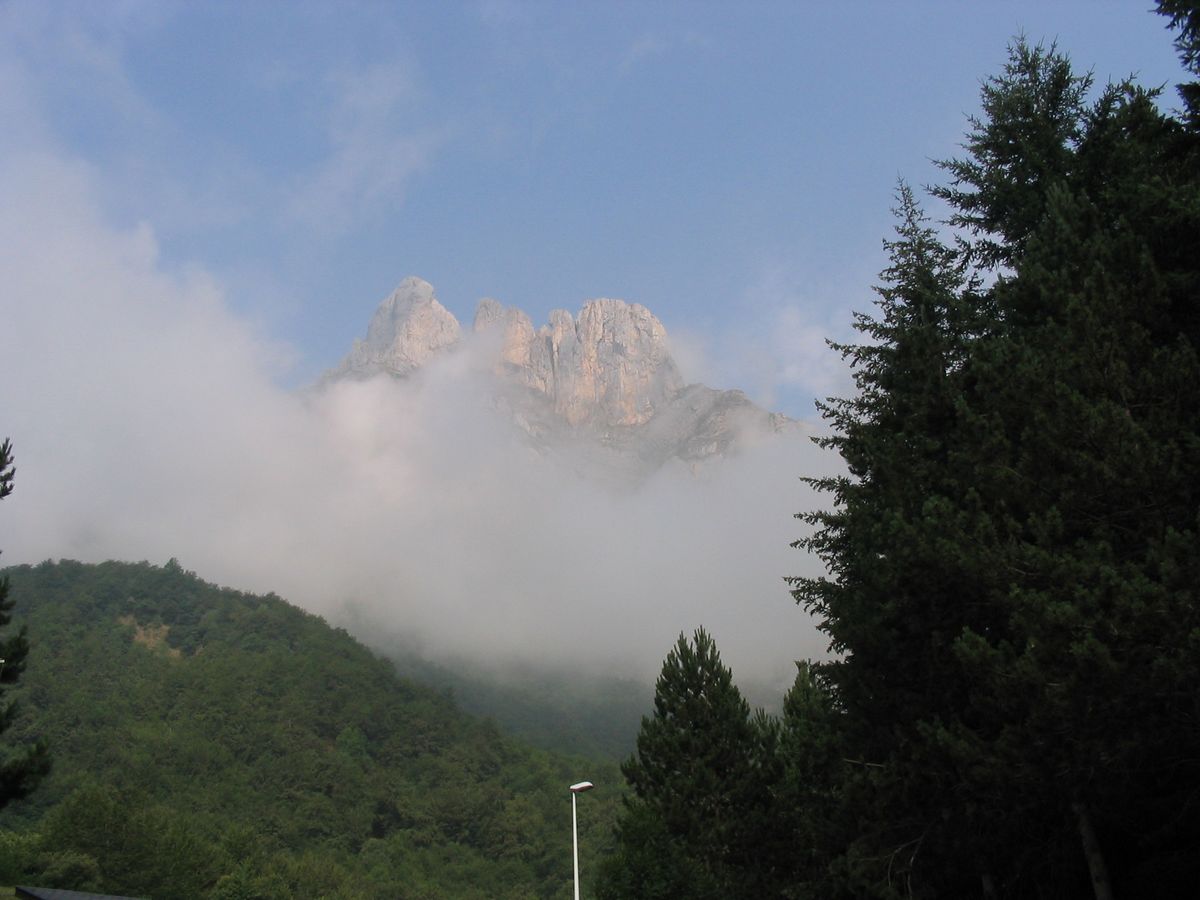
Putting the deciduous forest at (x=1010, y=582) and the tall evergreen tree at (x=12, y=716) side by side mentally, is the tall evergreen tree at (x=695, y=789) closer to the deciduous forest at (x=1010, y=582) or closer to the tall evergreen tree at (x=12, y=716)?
the deciduous forest at (x=1010, y=582)

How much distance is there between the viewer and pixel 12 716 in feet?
72.0

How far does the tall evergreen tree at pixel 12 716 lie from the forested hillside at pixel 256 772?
35053mm

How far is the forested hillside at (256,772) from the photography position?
64.1 meters

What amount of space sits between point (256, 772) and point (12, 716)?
295ft

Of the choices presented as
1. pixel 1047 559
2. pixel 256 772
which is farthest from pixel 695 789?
pixel 256 772

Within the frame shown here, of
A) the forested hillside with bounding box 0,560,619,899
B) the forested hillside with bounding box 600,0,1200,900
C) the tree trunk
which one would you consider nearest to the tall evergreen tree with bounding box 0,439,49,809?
the forested hillside with bounding box 600,0,1200,900

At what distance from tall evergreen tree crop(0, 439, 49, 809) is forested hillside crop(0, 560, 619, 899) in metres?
35.1

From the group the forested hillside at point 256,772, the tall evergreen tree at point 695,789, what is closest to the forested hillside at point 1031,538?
the tall evergreen tree at point 695,789

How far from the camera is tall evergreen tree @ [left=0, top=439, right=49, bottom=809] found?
806 inches

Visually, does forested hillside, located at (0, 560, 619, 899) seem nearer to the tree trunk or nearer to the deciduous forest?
the deciduous forest

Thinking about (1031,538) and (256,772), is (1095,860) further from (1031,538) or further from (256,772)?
(256,772)

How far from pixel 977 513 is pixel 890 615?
2.95 metres

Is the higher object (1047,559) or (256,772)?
(256,772)

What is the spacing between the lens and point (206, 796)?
303 feet
